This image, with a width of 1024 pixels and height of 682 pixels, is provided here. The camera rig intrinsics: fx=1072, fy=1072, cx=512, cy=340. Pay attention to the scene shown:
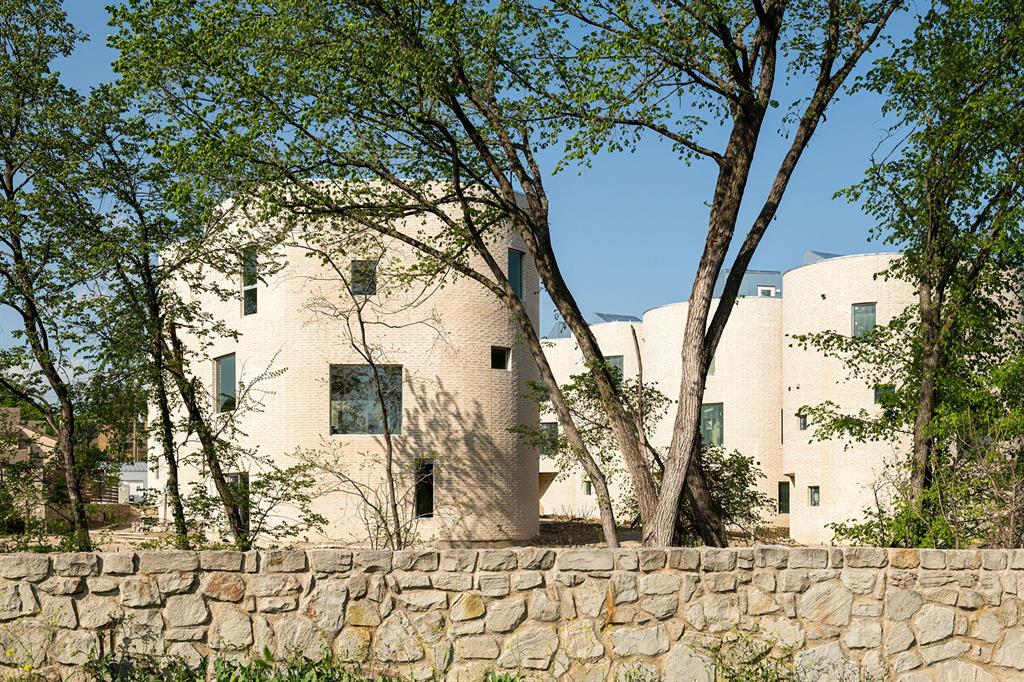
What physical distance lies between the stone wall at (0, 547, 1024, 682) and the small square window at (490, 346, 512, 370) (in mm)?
17715

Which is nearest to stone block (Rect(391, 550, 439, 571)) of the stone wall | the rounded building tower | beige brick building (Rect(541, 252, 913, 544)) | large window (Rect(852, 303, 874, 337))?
the stone wall

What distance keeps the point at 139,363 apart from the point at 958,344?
509 inches

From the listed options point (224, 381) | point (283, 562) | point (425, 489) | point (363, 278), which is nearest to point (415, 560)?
→ point (283, 562)

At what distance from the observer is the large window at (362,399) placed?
24.8 m

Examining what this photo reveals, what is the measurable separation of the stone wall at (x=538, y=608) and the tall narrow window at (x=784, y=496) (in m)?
32.8

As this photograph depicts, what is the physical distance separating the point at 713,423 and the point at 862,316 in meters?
8.75

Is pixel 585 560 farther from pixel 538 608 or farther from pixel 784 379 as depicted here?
pixel 784 379

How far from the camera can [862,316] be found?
Result: 3522 centimetres

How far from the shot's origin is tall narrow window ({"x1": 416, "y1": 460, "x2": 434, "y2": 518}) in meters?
24.6

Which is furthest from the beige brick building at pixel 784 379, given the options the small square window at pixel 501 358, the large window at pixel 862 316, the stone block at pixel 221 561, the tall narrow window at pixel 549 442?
the stone block at pixel 221 561

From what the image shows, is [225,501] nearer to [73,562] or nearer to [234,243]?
[234,243]

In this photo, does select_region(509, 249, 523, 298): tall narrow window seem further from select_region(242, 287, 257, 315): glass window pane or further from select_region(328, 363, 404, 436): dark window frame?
select_region(242, 287, 257, 315): glass window pane

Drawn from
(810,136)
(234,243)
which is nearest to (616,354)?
(234,243)

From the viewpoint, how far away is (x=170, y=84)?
1502 cm
